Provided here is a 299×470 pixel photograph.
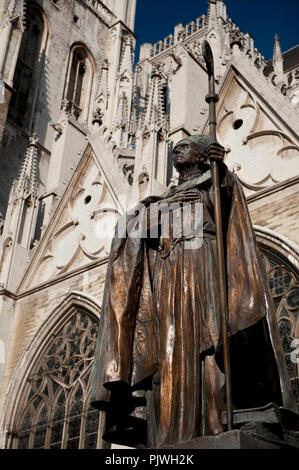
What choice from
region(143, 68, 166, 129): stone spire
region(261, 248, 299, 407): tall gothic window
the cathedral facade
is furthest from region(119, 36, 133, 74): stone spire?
region(261, 248, 299, 407): tall gothic window

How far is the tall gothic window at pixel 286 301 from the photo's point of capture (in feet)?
25.7

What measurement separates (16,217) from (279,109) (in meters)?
5.77

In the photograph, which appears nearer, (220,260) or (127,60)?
(220,260)

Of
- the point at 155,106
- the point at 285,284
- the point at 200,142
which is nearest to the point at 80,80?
the point at 155,106

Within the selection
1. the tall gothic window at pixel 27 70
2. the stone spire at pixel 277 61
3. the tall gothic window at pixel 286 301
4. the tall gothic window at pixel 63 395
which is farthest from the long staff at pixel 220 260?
the tall gothic window at pixel 27 70

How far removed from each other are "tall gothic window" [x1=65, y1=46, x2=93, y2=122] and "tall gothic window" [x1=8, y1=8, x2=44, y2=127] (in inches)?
58.9

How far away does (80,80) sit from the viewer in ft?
75.7

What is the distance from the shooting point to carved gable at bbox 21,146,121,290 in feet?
38.8

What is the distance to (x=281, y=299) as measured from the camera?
8.36 m

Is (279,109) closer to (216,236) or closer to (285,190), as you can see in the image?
(285,190)

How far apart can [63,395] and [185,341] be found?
7.76m

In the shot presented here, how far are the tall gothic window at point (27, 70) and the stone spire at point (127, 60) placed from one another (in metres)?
2.94

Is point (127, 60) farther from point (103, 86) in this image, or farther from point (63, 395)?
point (63, 395)

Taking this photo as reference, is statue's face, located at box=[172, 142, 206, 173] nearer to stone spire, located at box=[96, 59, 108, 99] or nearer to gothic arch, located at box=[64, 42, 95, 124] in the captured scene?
stone spire, located at box=[96, 59, 108, 99]
